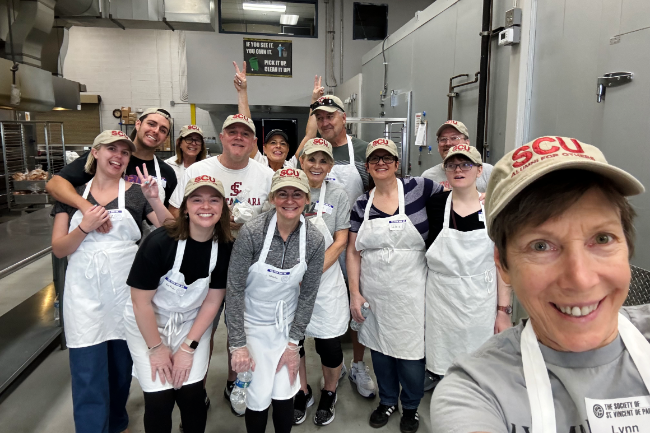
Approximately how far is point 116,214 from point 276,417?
1.12m

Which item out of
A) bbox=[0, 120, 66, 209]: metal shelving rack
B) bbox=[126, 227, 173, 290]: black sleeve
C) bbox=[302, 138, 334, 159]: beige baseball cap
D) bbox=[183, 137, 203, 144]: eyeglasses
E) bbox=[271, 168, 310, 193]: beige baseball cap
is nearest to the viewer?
bbox=[126, 227, 173, 290]: black sleeve

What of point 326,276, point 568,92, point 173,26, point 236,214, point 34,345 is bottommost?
point 34,345

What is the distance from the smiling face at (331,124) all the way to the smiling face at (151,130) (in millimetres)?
857

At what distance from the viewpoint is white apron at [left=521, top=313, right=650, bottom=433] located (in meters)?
0.64

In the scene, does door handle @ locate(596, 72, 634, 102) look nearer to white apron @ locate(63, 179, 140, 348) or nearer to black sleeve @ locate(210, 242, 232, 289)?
black sleeve @ locate(210, 242, 232, 289)

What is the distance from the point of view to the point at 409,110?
4340 mm

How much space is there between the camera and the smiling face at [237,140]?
202 cm

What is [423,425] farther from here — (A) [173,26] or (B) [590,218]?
(A) [173,26]

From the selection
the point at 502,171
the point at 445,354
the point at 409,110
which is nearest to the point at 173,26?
the point at 409,110

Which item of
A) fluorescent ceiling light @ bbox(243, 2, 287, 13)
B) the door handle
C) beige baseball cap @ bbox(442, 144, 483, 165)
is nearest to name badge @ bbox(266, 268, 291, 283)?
beige baseball cap @ bbox(442, 144, 483, 165)

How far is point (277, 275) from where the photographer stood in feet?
5.49

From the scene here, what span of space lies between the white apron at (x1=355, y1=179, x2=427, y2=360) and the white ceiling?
537 cm

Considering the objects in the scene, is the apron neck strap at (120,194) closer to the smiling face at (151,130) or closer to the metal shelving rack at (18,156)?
Answer: the smiling face at (151,130)

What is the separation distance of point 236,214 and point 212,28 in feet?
10.6
